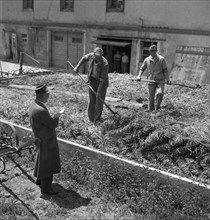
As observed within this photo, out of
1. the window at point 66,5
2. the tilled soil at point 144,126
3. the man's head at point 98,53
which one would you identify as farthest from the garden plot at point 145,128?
the window at point 66,5

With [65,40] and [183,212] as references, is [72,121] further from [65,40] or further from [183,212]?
[65,40]

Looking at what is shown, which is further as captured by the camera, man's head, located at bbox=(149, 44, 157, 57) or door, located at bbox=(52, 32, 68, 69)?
door, located at bbox=(52, 32, 68, 69)

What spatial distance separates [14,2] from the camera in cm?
2441

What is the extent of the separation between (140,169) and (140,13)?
13.1m

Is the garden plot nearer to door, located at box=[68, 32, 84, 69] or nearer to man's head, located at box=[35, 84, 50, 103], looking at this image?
man's head, located at box=[35, 84, 50, 103]

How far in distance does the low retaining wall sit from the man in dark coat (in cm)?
103

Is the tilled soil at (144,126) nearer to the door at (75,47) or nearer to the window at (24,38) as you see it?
the door at (75,47)

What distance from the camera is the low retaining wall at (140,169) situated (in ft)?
15.7

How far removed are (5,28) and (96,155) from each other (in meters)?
22.7

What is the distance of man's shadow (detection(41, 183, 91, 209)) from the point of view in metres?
4.96

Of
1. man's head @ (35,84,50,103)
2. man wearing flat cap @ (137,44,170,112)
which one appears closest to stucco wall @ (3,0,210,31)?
man wearing flat cap @ (137,44,170,112)

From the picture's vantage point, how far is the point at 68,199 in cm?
512

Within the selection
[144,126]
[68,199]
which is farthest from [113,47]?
[68,199]

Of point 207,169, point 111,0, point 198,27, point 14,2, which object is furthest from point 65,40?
point 207,169
